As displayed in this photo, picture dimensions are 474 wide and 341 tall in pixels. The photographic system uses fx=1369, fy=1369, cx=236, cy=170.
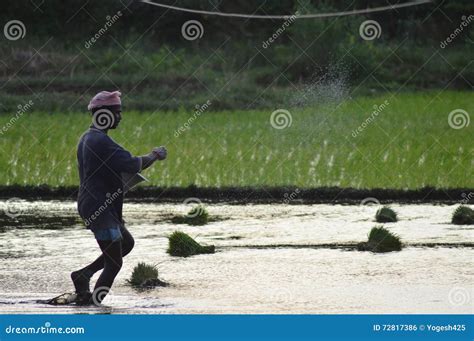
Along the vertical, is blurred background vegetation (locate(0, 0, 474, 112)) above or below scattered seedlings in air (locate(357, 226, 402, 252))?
above

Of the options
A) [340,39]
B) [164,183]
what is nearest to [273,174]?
[164,183]

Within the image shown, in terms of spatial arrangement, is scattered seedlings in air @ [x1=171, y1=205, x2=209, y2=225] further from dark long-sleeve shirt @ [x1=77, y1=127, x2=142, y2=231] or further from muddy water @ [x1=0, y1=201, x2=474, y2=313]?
dark long-sleeve shirt @ [x1=77, y1=127, x2=142, y2=231]

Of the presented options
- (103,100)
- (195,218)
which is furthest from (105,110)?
(195,218)

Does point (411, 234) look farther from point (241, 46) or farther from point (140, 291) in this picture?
point (241, 46)

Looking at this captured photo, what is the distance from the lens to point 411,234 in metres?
14.7

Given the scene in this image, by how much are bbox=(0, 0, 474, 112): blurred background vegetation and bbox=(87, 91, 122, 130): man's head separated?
18.8m

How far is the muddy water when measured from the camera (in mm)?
10188

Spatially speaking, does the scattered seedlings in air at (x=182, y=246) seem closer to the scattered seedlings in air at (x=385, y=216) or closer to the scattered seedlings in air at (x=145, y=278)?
the scattered seedlings in air at (x=145, y=278)

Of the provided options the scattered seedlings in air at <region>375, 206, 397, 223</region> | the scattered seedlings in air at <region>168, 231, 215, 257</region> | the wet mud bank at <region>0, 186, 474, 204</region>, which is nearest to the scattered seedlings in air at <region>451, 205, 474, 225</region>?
the scattered seedlings in air at <region>375, 206, 397, 223</region>

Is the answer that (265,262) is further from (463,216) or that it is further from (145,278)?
(463,216)

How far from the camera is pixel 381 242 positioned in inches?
525

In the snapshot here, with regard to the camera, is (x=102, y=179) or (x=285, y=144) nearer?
(x=102, y=179)

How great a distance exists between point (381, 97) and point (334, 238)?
1538 centimetres

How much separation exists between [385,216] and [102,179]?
21.7ft
